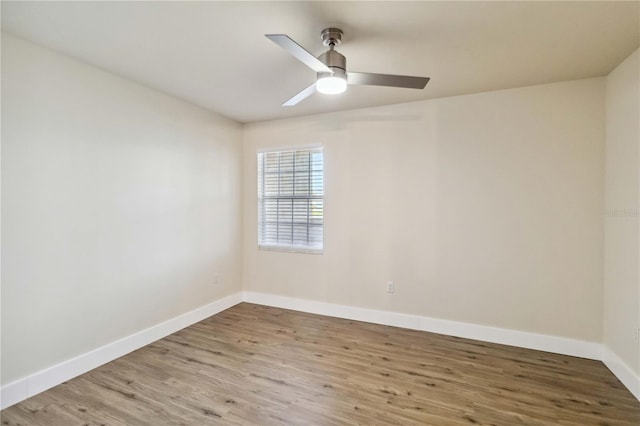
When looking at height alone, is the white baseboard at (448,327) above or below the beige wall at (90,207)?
below

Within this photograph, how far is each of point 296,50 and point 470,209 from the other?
2.40 metres

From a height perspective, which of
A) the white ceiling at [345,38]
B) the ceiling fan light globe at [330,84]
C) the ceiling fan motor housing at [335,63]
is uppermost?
the white ceiling at [345,38]

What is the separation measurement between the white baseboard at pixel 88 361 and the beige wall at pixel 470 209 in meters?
1.34

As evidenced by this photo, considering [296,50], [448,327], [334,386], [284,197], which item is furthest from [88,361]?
[448,327]

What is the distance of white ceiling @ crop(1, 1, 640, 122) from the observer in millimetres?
1776

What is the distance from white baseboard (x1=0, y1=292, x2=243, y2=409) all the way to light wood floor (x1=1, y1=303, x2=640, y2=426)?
0.06 meters

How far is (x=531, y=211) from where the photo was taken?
2912 millimetres

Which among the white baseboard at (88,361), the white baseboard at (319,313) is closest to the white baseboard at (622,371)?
the white baseboard at (319,313)

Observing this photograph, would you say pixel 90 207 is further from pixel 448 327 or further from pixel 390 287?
pixel 448 327

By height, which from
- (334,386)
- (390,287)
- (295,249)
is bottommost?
(334,386)

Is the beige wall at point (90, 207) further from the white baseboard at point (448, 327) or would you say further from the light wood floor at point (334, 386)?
the white baseboard at point (448, 327)

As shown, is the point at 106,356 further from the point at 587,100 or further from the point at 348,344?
the point at 587,100

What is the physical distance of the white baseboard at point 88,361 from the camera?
2076 mm

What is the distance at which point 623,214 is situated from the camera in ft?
7.90
